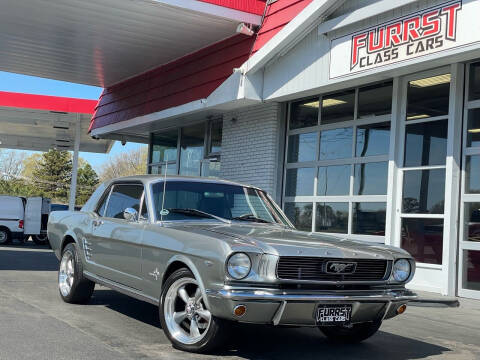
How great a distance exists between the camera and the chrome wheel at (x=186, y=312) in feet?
16.0

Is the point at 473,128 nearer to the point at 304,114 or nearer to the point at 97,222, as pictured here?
the point at 304,114

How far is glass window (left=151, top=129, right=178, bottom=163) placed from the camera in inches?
706

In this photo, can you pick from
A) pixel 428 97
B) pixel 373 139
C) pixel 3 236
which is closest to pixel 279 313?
pixel 428 97

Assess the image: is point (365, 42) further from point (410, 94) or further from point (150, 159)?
point (150, 159)

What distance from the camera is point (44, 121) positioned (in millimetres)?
24000

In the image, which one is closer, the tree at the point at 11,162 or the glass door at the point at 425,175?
the glass door at the point at 425,175

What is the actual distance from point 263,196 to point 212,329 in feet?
7.78

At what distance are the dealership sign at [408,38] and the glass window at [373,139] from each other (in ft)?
4.77

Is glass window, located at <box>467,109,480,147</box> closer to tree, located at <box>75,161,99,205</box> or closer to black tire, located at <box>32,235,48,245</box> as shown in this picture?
black tire, located at <box>32,235,48,245</box>

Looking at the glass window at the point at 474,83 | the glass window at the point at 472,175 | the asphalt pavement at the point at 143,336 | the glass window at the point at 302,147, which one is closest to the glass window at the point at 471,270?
the glass window at the point at 472,175

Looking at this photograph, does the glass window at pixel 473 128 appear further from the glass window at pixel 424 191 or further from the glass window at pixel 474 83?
the glass window at pixel 424 191

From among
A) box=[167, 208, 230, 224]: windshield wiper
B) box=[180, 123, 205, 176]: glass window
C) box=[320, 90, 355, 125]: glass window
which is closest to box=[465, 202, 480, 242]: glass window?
box=[320, 90, 355, 125]: glass window

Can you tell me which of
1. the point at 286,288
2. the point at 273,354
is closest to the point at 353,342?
the point at 273,354

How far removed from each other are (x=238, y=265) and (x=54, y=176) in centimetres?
6790
